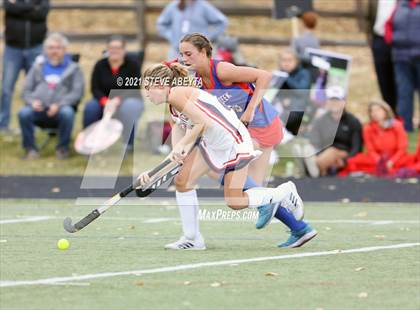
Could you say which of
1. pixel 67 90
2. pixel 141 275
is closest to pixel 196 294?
pixel 141 275

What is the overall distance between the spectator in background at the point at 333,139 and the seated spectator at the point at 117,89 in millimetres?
2437

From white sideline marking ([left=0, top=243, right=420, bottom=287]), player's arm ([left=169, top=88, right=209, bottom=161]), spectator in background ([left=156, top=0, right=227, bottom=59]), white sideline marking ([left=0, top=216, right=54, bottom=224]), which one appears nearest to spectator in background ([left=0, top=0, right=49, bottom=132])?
spectator in background ([left=156, top=0, right=227, bottom=59])

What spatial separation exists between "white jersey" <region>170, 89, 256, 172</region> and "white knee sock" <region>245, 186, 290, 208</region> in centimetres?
23

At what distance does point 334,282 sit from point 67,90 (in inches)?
397

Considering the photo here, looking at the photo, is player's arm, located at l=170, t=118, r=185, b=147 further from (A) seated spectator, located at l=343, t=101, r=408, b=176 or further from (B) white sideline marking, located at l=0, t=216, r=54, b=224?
(A) seated spectator, located at l=343, t=101, r=408, b=176

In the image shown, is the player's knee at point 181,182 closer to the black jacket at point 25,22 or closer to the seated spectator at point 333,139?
the seated spectator at point 333,139

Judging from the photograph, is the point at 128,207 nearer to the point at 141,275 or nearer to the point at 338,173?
the point at 338,173

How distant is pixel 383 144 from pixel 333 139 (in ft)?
2.44

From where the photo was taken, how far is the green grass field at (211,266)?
Result: 285 inches

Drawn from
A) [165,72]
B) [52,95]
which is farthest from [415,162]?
[165,72]

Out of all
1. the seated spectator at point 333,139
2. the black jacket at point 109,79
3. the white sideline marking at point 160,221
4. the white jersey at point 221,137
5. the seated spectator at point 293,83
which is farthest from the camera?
the seated spectator at point 293,83

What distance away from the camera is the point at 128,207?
45.9ft

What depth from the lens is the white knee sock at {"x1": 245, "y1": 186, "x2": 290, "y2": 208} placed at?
9531mm

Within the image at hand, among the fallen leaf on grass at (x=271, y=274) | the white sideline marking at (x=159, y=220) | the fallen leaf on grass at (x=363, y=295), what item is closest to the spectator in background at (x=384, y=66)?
the white sideline marking at (x=159, y=220)
